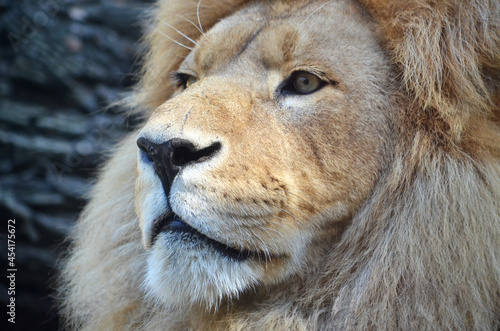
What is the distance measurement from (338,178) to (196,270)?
22.4 inches

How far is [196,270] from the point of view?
5.39 ft

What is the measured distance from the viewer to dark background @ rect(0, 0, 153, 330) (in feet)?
12.3

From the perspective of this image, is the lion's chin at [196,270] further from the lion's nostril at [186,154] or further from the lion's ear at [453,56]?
the lion's ear at [453,56]

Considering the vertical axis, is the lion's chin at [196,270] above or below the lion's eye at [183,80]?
below

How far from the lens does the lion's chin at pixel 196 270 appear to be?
1.64 meters

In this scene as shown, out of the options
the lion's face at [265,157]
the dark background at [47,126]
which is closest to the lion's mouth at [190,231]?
the lion's face at [265,157]

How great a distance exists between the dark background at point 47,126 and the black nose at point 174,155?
2144 millimetres

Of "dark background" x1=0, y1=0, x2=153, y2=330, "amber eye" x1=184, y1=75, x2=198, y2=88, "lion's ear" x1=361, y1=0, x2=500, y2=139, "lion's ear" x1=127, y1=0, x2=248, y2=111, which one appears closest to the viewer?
"lion's ear" x1=361, y1=0, x2=500, y2=139

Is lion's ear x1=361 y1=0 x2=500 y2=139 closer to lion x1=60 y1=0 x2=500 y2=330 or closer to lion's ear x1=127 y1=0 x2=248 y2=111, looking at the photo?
lion x1=60 y1=0 x2=500 y2=330

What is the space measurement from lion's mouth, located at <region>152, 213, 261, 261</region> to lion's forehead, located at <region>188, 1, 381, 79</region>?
0.68 metres

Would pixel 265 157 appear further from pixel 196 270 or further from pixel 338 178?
pixel 196 270

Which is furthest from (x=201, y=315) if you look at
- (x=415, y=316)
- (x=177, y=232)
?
(x=415, y=316)

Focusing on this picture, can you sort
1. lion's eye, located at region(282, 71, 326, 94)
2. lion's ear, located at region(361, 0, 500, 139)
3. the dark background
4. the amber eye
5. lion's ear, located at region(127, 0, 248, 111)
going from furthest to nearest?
the dark background, lion's ear, located at region(127, 0, 248, 111), the amber eye, lion's eye, located at region(282, 71, 326, 94), lion's ear, located at region(361, 0, 500, 139)

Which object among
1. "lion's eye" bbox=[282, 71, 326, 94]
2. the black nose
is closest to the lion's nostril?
the black nose
